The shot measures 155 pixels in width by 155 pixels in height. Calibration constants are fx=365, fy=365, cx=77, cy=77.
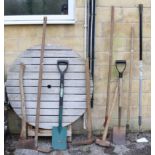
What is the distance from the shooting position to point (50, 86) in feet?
14.3

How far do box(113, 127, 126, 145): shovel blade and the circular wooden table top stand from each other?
47 centimetres

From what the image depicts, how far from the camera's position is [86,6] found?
4.32m

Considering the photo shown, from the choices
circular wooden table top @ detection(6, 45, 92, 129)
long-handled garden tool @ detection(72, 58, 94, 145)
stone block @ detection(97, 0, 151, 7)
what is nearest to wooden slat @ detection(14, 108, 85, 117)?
circular wooden table top @ detection(6, 45, 92, 129)

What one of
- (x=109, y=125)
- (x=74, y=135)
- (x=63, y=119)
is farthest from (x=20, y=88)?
(x=109, y=125)

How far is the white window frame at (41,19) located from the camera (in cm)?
436

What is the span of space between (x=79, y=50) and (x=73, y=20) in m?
0.37

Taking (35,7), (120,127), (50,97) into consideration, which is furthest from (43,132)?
(35,7)

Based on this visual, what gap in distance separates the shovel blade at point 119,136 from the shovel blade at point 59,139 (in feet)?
1.98

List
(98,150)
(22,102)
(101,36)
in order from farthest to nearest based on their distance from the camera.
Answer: (101,36) → (22,102) → (98,150)

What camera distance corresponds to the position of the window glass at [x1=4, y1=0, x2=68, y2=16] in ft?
14.5

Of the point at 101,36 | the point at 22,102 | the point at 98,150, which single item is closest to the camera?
the point at 98,150

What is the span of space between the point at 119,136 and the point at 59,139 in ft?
2.37

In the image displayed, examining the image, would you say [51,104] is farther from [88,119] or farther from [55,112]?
[88,119]

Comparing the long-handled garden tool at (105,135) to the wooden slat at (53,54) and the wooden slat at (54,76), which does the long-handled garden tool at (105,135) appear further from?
the wooden slat at (53,54)
